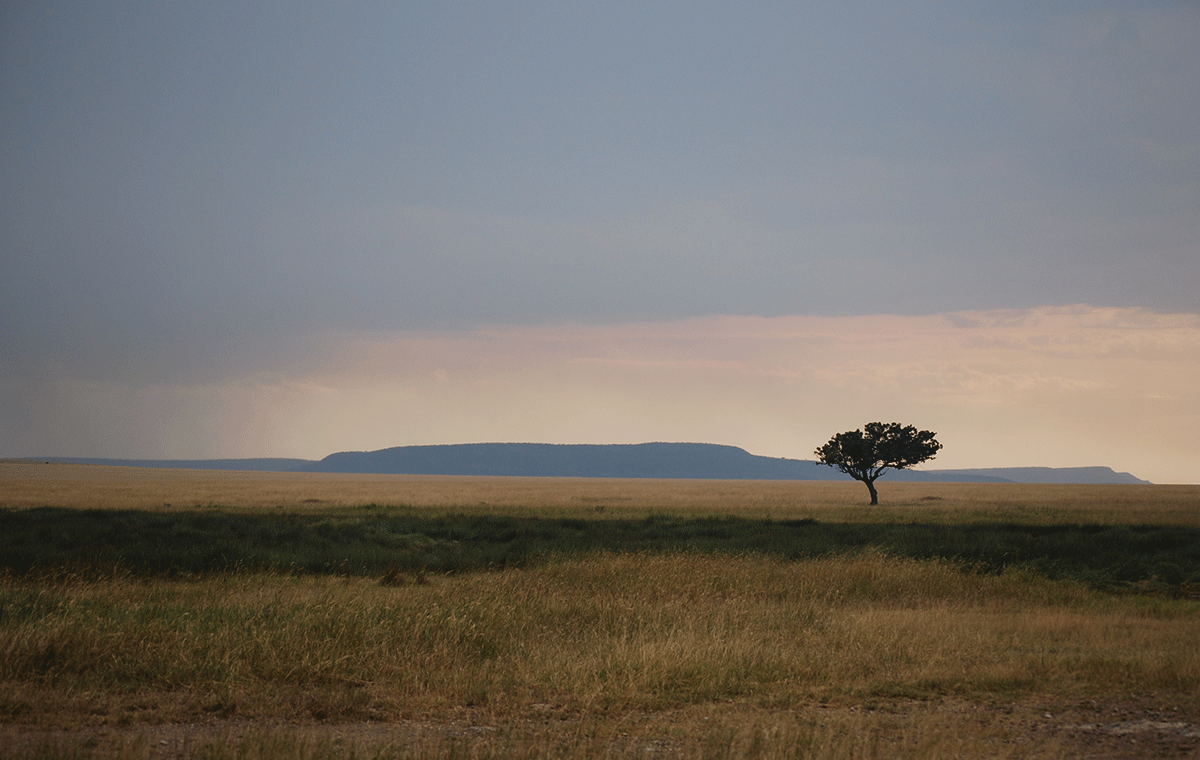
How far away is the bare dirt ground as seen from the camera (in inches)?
295

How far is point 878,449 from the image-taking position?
226 feet

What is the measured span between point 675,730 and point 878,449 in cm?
6506

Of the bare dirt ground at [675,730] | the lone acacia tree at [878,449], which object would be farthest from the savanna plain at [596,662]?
the lone acacia tree at [878,449]

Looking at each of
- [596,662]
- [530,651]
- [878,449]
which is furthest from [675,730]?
[878,449]

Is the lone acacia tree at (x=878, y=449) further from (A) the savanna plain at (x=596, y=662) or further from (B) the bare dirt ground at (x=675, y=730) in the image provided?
(B) the bare dirt ground at (x=675, y=730)

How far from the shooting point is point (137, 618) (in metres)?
12.4

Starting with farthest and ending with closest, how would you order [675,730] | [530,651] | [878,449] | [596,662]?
1. [878,449]
2. [530,651]
3. [596,662]
4. [675,730]

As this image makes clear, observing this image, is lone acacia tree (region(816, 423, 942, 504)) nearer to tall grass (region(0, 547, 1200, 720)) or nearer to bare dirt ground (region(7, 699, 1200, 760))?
tall grass (region(0, 547, 1200, 720))

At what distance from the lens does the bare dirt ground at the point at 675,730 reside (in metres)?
7.49

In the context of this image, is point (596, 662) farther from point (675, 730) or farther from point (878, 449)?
point (878, 449)

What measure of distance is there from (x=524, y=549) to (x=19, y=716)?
66.9ft

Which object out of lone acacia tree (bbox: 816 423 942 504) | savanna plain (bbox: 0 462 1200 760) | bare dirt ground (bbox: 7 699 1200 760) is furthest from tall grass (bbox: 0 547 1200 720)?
lone acacia tree (bbox: 816 423 942 504)

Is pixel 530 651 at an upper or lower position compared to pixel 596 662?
lower

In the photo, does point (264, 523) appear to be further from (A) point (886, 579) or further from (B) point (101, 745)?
(B) point (101, 745)
